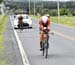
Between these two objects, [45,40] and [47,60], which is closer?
[47,60]

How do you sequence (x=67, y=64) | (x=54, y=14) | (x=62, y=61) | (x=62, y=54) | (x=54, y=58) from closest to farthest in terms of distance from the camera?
(x=67, y=64), (x=62, y=61), (x=54, y=58), (x=62, y=54), (x=54, y=14)

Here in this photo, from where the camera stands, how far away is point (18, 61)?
14.6 meters

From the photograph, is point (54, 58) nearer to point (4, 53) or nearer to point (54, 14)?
point (4, 53)

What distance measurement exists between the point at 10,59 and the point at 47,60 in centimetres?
144

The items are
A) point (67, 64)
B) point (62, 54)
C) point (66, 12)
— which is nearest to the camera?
point (67, 64)

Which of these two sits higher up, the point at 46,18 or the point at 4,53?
the point at 46,18

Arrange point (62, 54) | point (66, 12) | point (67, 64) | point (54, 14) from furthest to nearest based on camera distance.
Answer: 1. point (66, 12)
2. point (54, 14)
3. point (62, 54)
4. point (67, 64)

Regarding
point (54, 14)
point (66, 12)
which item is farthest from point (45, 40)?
point (66, 12)

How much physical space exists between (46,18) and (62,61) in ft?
7.66

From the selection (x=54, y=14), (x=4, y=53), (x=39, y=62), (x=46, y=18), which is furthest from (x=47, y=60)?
(x=54, y=14)

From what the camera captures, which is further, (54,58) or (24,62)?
(54,58)

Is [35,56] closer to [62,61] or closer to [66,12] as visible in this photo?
[62,61]

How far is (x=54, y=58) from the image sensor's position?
1557 cm

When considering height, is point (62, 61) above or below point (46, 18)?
below
